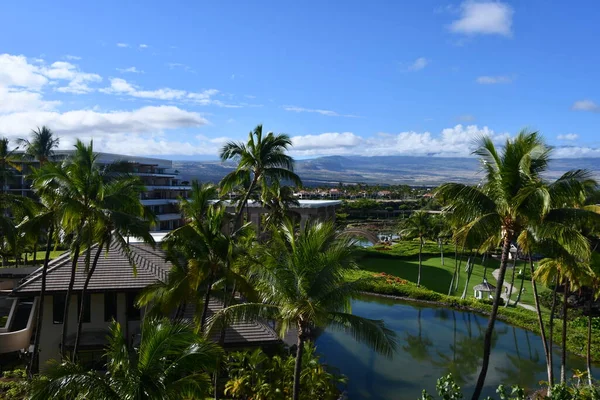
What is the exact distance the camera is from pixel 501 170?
44.0ft

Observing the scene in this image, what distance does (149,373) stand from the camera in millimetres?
8883

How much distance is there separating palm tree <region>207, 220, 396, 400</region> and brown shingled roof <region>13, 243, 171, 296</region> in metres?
6.57

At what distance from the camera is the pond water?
2114 cm

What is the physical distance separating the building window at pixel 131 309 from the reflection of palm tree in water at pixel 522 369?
16.8 meters

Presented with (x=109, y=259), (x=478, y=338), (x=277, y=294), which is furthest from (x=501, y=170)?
(x=478, y=338)

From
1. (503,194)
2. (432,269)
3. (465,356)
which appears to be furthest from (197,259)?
(432,269)

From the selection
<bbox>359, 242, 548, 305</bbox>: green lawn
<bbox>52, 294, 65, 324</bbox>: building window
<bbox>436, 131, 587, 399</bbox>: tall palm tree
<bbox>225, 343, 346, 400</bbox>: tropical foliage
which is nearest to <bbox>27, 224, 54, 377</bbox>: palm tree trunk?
<bbox>52, 294, 65, 324</bbox>: building window

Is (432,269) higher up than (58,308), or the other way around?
(58,308)

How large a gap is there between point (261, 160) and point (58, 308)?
10183 millimetres

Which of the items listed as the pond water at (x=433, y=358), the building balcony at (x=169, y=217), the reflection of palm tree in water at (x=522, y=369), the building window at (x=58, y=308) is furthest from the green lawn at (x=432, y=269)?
the building balcony at (x=169, y=217)

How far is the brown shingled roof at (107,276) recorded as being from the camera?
18.6 m

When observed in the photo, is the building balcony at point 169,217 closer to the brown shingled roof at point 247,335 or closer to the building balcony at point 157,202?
the building balcony at point 157,202

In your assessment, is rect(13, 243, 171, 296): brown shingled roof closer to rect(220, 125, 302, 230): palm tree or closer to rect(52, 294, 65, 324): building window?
rect(52, 294, 65, 324): building window

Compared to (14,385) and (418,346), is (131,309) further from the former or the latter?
(418,346)
